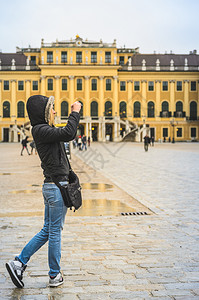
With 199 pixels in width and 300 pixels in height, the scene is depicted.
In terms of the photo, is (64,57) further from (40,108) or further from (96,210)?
(40,108)

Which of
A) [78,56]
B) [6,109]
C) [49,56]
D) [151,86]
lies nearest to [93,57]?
[78,56]

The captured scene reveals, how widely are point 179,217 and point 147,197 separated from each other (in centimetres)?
229

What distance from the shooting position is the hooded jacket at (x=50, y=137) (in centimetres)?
386

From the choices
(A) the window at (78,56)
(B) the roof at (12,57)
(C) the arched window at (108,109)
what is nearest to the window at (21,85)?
(B) the roof at (12,57)

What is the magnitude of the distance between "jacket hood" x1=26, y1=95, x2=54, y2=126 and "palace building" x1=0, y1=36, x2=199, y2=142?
64.8m

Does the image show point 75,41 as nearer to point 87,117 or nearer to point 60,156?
point 87,117

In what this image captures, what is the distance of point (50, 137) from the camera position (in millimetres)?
3875

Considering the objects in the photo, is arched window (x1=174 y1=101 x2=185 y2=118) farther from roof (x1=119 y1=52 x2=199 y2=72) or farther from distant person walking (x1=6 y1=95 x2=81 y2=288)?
distant person walking (x1=6 y1=95 x2=81 y2=288)

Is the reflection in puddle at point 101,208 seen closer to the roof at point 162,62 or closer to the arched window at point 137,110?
the arched window at point 137,110

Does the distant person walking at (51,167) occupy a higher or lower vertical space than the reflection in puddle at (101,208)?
higher

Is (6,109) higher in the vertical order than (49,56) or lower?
lower

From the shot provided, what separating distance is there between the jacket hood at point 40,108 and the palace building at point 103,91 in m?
64.8

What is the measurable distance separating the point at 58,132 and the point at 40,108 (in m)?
0.33

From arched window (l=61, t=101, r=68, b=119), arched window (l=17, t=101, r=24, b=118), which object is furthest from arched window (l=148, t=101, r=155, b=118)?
arched window (l=17, t=101, r=24, b=118)
